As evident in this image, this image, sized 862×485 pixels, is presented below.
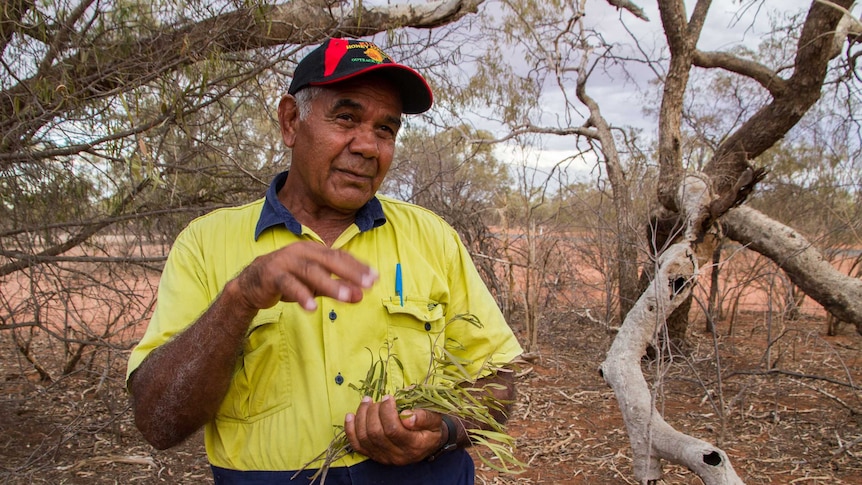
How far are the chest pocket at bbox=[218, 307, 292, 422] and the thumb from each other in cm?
33

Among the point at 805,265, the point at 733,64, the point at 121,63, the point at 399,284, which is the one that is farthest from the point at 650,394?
the point at 733,64

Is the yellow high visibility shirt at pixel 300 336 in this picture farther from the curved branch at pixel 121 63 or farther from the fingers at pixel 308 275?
the curved branch at pixel 121 63

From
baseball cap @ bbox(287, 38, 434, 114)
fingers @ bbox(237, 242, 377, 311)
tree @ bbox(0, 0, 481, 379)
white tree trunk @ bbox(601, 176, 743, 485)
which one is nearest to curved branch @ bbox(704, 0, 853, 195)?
white tree trunk @ bbox(601, 176, 743, 485)

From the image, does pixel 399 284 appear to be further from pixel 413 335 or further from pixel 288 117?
pixel 288 117

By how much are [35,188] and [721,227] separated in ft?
18.5

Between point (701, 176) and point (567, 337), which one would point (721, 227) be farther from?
point (567, 337)

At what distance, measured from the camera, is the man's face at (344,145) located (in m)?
1.84

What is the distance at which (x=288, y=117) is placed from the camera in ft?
6.46

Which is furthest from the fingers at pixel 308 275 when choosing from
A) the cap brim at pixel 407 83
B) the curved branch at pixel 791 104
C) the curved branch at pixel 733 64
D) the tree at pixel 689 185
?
the curved branch at pixel 733 64

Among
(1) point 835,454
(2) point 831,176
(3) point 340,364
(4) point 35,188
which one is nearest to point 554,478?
(1) point 835,454

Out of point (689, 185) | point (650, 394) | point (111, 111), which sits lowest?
point (650, 394)

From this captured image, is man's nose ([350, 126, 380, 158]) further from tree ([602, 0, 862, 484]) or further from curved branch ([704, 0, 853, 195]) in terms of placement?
curved branch ([704, 0, 853, 195])

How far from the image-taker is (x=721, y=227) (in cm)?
590

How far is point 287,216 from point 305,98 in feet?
1.23
